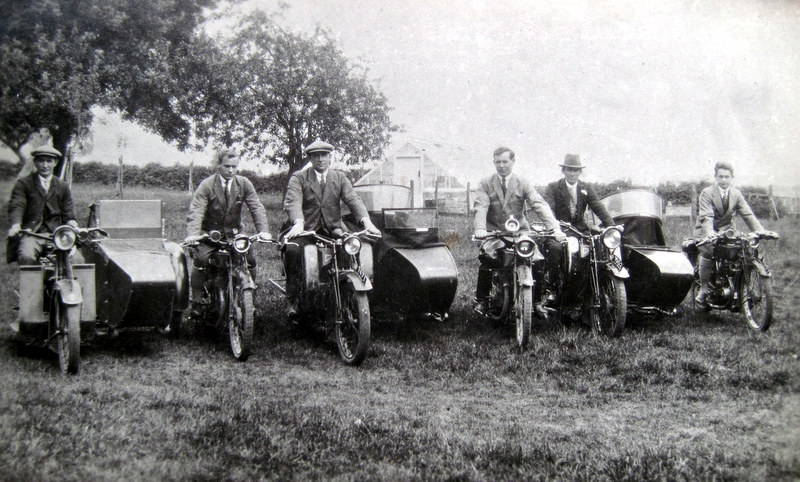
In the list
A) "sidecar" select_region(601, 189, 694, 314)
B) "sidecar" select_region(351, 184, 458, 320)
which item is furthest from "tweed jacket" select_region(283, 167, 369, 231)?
"sidecar" select_region(601, 189, 694, 314)

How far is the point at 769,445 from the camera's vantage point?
144 inches

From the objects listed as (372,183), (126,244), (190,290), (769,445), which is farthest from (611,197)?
(126,244)

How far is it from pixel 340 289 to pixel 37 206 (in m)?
2.61

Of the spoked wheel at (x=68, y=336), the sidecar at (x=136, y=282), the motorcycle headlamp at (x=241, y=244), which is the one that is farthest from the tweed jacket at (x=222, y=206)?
the spoked wheel at (x=68, y=336)

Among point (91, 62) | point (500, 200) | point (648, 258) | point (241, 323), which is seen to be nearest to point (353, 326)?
point (241, 323)

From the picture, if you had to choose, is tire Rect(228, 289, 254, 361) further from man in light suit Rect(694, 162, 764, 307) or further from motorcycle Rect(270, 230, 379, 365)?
man in light suit Rect(694, 162, 764, 307)

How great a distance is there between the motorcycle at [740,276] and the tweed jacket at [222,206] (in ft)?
15.2

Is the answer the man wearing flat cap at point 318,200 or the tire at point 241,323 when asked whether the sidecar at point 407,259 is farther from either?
the tire at point 241,323

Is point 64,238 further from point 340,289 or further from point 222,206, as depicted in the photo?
point 340,289

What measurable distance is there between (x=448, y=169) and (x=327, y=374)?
854cm

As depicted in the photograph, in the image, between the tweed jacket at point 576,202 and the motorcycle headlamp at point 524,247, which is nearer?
the motorcycle headlamp at point 524,247

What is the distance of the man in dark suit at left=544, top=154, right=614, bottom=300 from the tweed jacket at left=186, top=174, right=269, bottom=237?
293 cm

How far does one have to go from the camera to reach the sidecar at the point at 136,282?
17.2 feet

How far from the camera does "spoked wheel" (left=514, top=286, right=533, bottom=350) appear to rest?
5.57 meters
